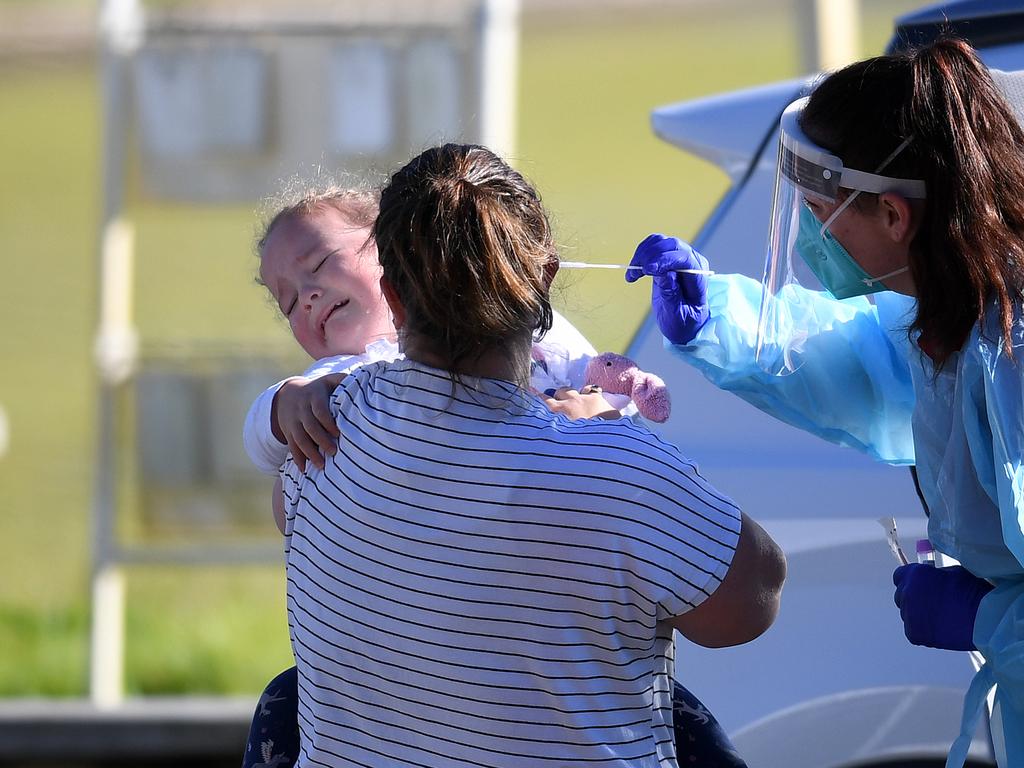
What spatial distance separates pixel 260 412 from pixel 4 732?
3.04 m

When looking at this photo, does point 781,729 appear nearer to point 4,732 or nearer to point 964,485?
point 964,485

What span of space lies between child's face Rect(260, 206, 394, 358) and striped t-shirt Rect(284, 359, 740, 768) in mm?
473

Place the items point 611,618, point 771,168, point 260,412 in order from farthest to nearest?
point 771,168 < point 260,412 < point 611,618

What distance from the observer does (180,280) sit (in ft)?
47.1

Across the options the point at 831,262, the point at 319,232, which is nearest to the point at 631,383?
the point at 831,262

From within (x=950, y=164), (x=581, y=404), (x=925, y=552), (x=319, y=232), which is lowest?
(x=925, y=552)

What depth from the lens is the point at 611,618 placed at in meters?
1.47

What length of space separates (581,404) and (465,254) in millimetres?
301

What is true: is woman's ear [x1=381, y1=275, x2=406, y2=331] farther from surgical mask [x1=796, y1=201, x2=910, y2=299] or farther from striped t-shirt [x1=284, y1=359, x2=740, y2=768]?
surgical mask [x1=796, y1=201, x2=910, y2=299]

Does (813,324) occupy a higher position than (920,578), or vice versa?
(813,324)

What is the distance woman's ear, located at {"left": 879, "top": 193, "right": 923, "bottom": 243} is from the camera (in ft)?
5.67

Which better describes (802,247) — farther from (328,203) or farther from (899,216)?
(328,203)

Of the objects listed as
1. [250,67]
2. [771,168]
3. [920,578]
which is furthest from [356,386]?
[250,67]

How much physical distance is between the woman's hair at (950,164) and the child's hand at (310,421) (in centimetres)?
68
